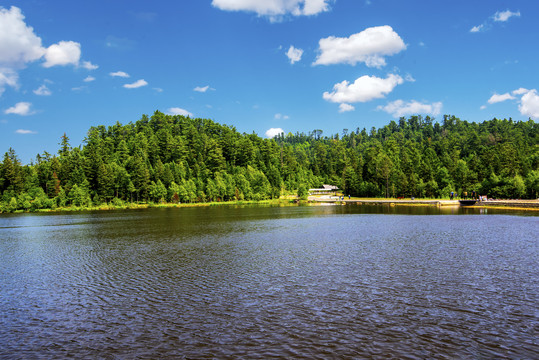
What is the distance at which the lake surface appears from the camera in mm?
A: 15758

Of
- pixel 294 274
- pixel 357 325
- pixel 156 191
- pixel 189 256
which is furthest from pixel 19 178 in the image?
pixel 357 325

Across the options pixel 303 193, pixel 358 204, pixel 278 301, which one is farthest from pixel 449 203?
pixel 278 301

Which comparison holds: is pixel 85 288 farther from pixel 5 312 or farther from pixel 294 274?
pixel 294 274

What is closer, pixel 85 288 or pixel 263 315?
pixel 263 315

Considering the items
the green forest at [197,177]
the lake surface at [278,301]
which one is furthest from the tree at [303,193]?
the lake surface at [278,301]

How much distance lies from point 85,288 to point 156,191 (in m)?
127

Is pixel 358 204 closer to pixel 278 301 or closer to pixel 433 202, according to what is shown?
pixel 433 202

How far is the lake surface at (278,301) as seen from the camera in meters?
15.8

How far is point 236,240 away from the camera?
156 feet

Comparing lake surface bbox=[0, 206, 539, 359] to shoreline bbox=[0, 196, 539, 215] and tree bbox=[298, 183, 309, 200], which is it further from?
tree bbox=[298, 183, 309, 200]

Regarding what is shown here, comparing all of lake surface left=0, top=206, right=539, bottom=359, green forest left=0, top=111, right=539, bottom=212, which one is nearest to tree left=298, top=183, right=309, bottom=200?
green forest left=0, top=111, right=539, bottom=212

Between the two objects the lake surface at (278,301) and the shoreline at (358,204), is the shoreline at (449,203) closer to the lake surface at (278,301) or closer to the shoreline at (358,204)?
the shoreline at (358,204)

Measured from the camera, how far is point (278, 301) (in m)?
21.8

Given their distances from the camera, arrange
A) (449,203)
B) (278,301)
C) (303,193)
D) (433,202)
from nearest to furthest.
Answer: (278,301) < (449,203) < (433,202) < (303,193)
